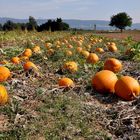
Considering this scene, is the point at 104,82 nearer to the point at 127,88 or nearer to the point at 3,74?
the point at 127,88

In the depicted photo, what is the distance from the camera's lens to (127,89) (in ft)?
22.2

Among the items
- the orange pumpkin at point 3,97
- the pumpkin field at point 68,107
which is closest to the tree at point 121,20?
the pumpkin field at point 68,107

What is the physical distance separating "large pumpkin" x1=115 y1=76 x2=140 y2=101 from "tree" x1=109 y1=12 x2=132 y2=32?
83776 millimetres

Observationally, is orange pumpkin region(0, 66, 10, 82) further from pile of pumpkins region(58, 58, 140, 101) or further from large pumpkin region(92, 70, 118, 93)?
large pumpkin region(92, 70, 118, 93)

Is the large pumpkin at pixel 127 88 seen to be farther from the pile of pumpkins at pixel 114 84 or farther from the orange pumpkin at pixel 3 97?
the orange pumpkin at pixel 3 97

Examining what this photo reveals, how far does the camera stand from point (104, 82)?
722cm

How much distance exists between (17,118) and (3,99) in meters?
0.60

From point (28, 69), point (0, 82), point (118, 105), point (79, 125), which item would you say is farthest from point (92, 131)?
point (28, 69)

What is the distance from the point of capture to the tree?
90.1 m

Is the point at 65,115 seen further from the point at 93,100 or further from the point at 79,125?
the point at 93,100

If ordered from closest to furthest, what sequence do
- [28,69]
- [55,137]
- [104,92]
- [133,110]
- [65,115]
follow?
[55,137] → [65,115] → [133,110] → [104,92] → [28,69]

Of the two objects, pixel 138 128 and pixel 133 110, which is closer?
pixel 138 128

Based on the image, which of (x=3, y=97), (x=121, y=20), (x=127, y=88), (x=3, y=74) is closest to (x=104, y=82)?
(x=127, y=88)

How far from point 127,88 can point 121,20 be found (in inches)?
3365
